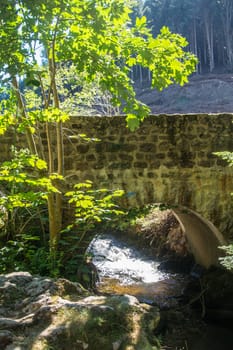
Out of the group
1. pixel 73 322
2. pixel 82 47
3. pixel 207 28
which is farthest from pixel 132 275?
pixel 207 28

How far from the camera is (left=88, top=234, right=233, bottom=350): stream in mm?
5312

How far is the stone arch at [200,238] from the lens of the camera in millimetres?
6543

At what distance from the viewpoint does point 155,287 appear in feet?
25.6

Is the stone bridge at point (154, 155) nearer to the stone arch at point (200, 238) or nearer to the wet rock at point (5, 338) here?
the stone arch at point (200, 238)

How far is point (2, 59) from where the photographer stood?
2.95 meters

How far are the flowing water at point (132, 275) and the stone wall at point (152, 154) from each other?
115cm

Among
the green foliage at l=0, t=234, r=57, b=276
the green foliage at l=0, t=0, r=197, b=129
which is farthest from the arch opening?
the green foliage at l=0, t=0, r=197, b=129

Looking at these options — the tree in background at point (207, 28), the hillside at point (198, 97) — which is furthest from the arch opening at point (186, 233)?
the tree in background at point (207, 28)

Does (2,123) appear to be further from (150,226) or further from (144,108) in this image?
(150,226)

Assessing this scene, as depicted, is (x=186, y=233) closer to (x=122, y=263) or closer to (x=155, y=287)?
(x=155, y=287)

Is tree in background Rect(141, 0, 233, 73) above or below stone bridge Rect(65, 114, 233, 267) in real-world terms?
above

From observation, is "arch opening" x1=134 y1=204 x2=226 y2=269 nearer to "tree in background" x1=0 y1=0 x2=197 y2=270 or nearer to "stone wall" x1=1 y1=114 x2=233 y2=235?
"stone wall" x1=1 y1=114 x2=233 y2=235

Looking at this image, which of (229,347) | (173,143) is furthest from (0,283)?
(229,347)

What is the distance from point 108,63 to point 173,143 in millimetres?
2005
